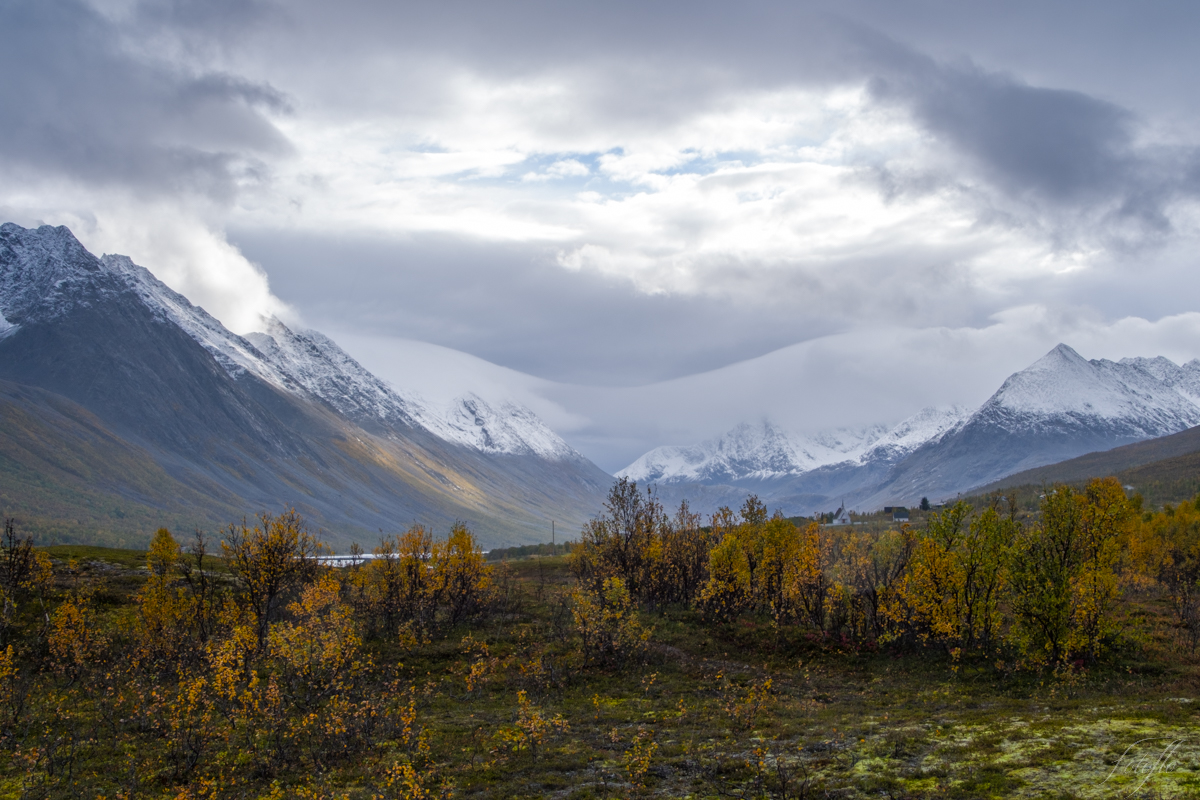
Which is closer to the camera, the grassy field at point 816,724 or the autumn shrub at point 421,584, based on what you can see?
the grassy field at point 816,724

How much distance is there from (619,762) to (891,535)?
53.6 metres

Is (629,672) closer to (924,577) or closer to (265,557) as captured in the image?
(924,577)

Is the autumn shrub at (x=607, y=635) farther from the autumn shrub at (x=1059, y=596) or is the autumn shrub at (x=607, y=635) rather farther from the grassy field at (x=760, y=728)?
the autumn shrub at (x=1059, y=596)

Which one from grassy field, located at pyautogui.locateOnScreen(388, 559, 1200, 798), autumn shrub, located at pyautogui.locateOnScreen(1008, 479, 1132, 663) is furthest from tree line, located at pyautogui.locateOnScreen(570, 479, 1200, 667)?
grassy field, located at pyautogui.locateOnScreen(388, 559, 1200, 798)

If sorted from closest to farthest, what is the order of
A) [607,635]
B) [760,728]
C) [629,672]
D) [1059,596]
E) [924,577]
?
[760,728] → [1059,596] → [924,577] → [629,672] → [607,635]

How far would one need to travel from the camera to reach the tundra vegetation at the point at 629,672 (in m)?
24.9

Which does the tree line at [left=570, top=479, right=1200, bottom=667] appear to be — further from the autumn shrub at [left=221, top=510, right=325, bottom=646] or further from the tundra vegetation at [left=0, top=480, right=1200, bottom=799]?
the autumn shrub at [left=221, top=510, right=325, bottom=646]

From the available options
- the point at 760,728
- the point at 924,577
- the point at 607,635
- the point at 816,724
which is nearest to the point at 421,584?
the point at 607,635

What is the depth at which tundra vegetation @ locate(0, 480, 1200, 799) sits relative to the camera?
24875 mm

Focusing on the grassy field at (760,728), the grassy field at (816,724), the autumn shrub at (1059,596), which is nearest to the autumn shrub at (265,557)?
the grassy field at (760,728)

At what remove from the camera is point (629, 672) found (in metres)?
47.6

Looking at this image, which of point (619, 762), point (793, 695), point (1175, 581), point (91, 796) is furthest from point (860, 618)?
point (1175, 581)

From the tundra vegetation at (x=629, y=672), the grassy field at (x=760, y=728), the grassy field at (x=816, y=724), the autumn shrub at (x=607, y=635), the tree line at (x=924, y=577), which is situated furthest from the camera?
the autumn shrub at (x=607, y=635)

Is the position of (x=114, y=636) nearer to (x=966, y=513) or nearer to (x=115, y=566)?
(x=115, y=566)
